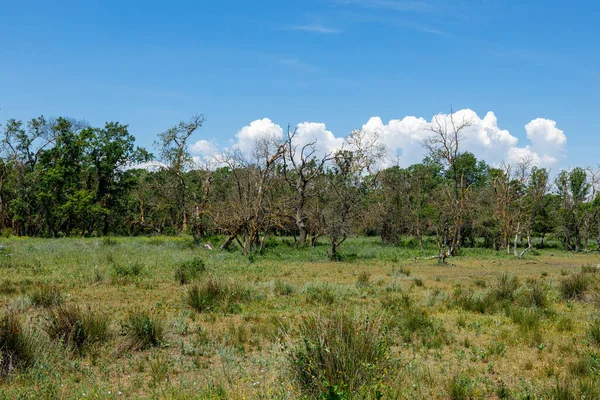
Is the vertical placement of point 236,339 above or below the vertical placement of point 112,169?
below

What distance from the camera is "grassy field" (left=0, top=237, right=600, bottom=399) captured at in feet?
18.9

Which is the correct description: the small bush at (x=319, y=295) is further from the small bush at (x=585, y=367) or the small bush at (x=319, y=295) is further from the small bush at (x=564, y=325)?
the small bush at (x=585, y=367)

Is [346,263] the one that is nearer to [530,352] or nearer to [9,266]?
[9,266]

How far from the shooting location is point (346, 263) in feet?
89.5

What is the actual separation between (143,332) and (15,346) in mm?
2112

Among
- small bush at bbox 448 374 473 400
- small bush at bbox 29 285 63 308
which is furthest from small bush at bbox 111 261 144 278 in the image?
small bush at bbox 448 374 473 400

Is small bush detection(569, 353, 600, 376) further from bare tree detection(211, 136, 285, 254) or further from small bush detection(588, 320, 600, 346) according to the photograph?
bare tree detection(211, 136, 285, 254)

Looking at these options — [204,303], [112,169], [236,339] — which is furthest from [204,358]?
[112,169]

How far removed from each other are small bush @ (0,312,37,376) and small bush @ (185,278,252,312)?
16.0ft

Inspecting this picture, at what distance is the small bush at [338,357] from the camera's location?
5.43 m

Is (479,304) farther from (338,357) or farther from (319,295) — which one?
(338,357)

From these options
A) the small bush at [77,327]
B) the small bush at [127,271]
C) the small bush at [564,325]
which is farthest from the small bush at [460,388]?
the small bush at [127,271]

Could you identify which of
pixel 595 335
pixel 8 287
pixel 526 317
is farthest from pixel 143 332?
pixel 595 335

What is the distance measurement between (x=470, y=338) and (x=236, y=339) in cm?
486
